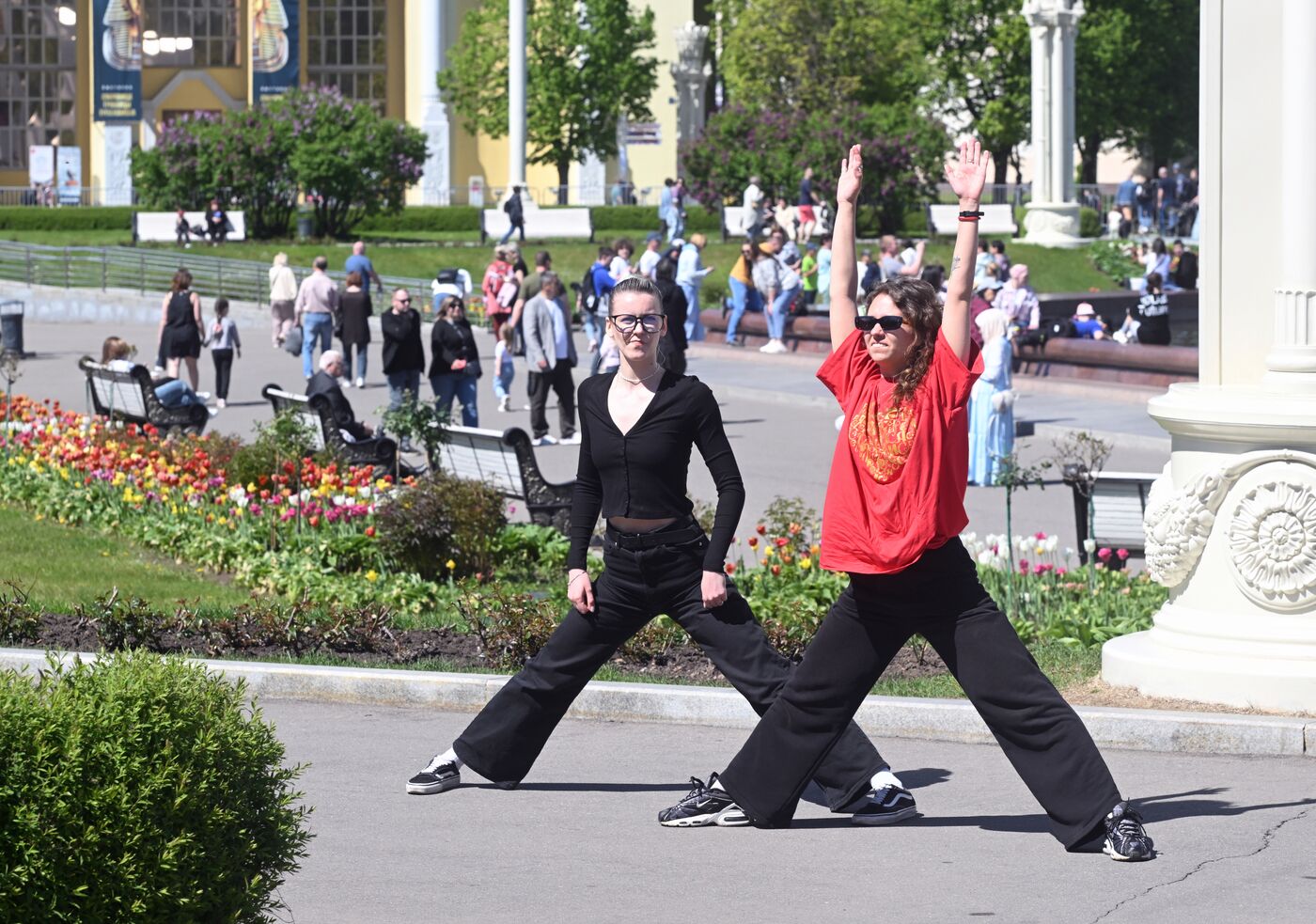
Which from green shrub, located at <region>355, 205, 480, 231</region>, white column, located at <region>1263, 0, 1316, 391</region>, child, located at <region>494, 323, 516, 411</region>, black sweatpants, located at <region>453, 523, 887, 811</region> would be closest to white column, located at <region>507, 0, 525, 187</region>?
green shrub, located at <region>355, 205, 480, 231</region>

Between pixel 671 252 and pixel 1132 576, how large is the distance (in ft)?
61.2

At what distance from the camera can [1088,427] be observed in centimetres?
2069

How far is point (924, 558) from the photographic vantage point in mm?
6273

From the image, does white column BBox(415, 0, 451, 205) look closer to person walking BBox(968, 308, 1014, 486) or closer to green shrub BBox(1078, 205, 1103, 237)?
green shrub BBox(1078, 205, 1103, 237)

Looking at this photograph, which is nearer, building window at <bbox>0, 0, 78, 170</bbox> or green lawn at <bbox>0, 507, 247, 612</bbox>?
green lawn at <bbox>0, 507, 247, 612</bbox>

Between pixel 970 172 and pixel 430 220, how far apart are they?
171ft

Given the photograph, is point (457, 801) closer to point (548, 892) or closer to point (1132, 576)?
point (548, 892)

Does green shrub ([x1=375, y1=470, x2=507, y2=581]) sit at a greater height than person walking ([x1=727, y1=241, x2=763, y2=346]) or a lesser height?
lesser

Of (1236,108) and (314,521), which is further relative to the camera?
(314,521)

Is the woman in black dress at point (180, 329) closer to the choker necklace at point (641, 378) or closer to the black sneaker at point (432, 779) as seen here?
the black sneaker at point (432, 779)

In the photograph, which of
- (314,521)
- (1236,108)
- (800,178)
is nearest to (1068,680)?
(1236,108)

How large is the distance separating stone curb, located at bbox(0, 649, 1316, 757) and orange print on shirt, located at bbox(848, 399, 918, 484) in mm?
1907

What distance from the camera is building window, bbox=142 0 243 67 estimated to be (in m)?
72.7

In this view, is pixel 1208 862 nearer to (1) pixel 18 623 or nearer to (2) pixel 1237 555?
(2) pixel 1237 555
